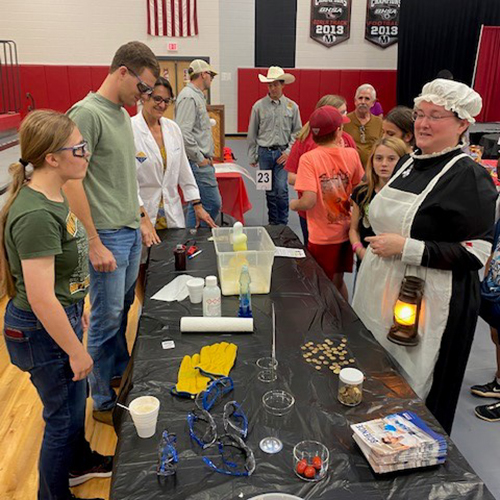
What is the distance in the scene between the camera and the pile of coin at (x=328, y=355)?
61.2 inches

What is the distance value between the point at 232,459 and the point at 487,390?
6.51ft

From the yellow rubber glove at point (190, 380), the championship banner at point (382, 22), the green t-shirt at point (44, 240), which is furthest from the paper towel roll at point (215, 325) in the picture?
the championship banner at point (382, 22)

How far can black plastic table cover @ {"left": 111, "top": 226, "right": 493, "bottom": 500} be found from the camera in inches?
43.1

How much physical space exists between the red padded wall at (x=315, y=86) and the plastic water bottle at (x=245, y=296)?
33.5 ft

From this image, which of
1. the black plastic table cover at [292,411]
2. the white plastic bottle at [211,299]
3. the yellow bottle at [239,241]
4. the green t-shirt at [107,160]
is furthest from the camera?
the yellow bottle at [239,241]

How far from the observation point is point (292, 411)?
1.34 metres

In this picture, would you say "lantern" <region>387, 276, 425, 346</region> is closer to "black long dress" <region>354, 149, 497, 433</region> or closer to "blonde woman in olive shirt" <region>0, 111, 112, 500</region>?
"black long dress" <region>354, 149, 497, 433</region>

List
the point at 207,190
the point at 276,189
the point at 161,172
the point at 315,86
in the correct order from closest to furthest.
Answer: the point at 161,172, the point at 207,190, the point at 276,189, the point at 315,86

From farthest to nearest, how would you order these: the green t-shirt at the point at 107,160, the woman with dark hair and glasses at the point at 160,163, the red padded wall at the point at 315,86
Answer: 1. the red padded wall at the point at 315,86
2. the woman with dark hair and glasses at the point at 160,163
3. the green t-shirt at the point at 107,160

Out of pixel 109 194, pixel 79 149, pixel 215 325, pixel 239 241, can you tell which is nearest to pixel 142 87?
pixel 109 194

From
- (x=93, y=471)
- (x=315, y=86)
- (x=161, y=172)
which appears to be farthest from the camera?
(x=315, y=86)

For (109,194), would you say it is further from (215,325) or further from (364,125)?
(364,125)

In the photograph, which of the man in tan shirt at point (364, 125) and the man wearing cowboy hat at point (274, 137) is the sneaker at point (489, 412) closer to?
the man in tan shirt at point (364, 125)

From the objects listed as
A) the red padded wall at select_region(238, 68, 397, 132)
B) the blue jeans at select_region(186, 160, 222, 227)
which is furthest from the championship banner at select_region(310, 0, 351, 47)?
the blue jeans at select_region(186, 160, 222, 227)
